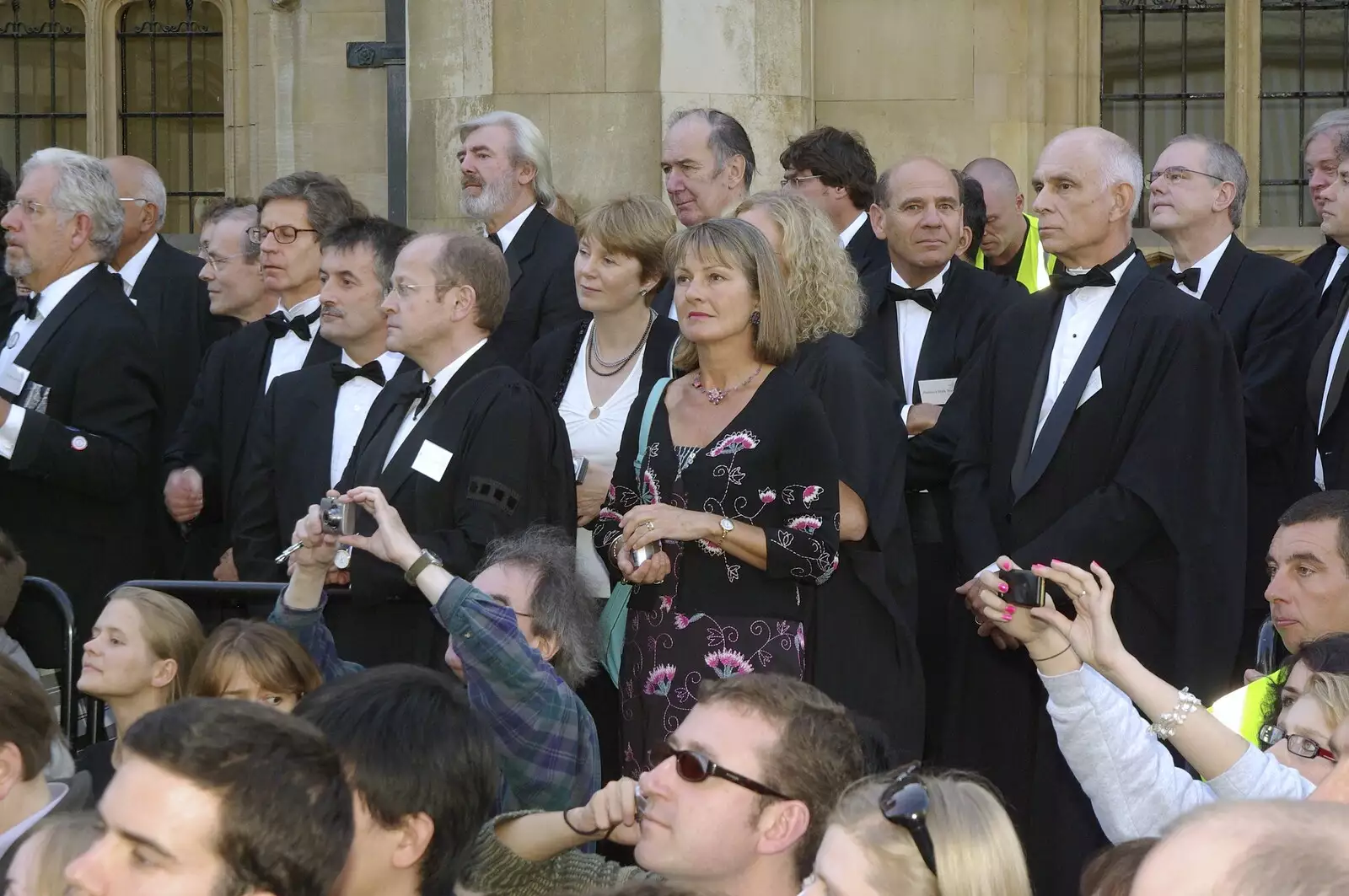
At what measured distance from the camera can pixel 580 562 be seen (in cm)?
603

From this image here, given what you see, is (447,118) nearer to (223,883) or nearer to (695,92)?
(695,92)

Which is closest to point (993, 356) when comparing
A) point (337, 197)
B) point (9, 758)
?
point (337, 197)

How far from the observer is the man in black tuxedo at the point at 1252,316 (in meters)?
6.64

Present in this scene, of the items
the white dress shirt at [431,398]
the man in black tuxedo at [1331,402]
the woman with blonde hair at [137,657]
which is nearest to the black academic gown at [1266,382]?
the man in black tuxedo at [1331,402]

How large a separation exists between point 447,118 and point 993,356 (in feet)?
16.3

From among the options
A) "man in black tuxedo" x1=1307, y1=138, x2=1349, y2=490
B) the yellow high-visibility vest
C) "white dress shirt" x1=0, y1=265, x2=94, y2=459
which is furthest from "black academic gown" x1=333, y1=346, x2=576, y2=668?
the yellow high-visibility vest

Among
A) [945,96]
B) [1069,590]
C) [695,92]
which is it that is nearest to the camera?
[1069,590]

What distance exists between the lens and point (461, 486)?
5.59 meters

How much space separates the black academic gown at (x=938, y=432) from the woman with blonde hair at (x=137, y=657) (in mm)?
2233

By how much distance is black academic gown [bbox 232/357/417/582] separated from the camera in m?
6.15

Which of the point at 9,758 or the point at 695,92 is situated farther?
the point at 695,92

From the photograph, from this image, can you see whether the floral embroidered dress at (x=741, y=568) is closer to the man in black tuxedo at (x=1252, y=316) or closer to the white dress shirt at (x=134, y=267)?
the man in black tuxedo at (x=1252, y=316)

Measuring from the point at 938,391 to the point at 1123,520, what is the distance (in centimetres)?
131

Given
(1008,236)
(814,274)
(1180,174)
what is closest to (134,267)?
(814,274)
